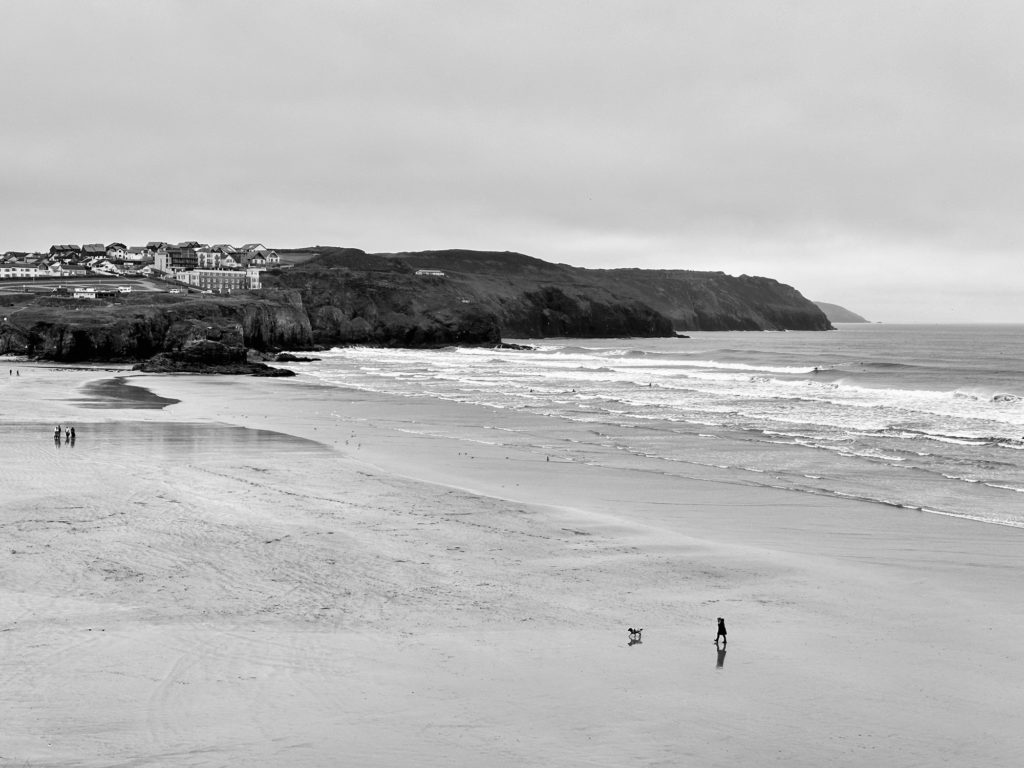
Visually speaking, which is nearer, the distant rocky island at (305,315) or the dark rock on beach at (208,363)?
the dark rock on beach at (208,363)

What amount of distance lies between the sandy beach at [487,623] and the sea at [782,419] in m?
3.09

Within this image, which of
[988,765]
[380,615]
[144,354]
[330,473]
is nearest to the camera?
[988,765]

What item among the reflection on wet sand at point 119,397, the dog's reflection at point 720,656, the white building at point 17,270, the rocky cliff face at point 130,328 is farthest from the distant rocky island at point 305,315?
the dog's reflection at point 720,656

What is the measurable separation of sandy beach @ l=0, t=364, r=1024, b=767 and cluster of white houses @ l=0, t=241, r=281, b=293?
385 feet

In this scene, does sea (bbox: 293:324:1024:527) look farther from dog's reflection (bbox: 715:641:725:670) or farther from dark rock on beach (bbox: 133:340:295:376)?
dog's reflection (bbox: 715:641:725:670)

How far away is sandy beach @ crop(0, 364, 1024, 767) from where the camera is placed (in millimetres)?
8539

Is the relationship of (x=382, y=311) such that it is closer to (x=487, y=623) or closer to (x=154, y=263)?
(x=154, y=263)

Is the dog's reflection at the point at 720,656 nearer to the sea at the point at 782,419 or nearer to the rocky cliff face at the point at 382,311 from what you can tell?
the sea at the point at 782,419

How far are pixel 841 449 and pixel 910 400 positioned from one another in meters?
18.5

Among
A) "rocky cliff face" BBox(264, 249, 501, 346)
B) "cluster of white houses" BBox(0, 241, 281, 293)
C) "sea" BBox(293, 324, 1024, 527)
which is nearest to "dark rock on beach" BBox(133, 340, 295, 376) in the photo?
"sea" BBox(293, 324, 1024, 527)

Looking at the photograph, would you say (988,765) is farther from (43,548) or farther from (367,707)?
(43,548)

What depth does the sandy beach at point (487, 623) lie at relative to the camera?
28.0ft

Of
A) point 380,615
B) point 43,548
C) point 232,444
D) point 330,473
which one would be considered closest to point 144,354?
point 232,444

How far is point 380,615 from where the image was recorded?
1199 centimetres
